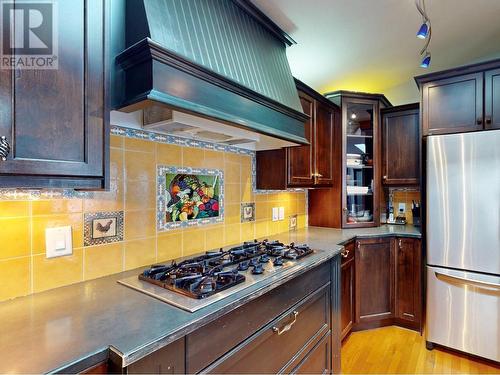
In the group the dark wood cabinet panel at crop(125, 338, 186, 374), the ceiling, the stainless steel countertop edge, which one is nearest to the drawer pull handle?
the stainless steel countertop edge

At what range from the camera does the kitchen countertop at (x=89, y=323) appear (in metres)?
0.71

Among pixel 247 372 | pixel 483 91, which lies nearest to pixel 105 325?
pixel 247 372

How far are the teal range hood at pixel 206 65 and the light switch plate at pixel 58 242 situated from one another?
0.58m

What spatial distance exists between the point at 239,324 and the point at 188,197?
837mm

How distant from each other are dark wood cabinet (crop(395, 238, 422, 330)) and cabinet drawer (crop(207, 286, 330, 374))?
3.65ft

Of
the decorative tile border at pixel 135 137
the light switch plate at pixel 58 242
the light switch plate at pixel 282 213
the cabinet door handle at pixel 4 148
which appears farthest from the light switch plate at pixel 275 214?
the cabinet door handle at pixel 4 148

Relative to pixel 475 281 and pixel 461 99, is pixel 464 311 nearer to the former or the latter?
pixel 475 281

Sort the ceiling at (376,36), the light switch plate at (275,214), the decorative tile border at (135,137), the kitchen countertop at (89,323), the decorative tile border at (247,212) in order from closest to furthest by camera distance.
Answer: the kitchen countertop at (89,323) < the decorative tile border at (135,137) < the ceiling at (376,36) < the decorative tile border at (247,212) < the light switch plate at (275,214)

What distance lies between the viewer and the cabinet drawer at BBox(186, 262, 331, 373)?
94 cm

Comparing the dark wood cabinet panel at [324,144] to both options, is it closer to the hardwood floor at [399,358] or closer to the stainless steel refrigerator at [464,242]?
the stainless steel refrigerator at [464,242]

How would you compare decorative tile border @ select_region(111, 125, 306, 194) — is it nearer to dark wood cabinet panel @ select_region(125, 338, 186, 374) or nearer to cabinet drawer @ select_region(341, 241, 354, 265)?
cabinet drawer @ select_region(341, 241, 354, 265)

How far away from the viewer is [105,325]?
0.86 m

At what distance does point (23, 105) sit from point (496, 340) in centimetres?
306

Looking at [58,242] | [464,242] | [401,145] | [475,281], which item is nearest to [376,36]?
[401,145]
